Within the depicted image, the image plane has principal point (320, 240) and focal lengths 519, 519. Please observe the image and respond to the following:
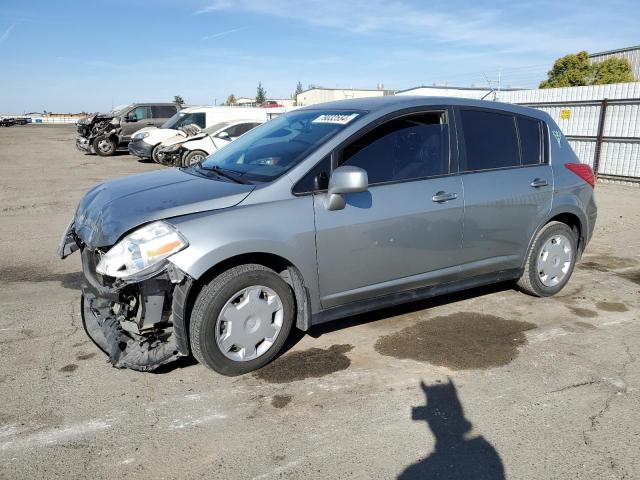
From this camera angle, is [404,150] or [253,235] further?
[404,150]

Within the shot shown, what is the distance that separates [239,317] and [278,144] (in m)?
1.45

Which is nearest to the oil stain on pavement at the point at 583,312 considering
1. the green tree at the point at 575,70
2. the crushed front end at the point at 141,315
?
the crushed front end at the point at 141,315

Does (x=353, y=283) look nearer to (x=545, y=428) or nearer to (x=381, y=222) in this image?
(x=381, y=222)

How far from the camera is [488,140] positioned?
4449 millimetres

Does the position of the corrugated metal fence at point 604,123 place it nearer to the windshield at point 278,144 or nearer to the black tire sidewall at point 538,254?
the black tire sidewall at point 538,254

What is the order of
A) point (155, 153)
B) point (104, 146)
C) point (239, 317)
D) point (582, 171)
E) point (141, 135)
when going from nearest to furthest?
point (239, 317) < point (582, 171) < point (155, 153) < point (141, 135) < point (104, 146)

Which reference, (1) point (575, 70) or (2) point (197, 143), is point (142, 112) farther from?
(1) point (575, 70)

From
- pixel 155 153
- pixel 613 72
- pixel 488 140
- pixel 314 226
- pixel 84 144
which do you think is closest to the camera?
pixel 314 226

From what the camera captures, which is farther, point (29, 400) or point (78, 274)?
point (78, 274)

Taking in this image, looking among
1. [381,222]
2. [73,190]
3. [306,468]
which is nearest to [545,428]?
[306,468]

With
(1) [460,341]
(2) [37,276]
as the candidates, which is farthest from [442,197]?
(2) [37,276]

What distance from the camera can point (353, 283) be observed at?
3.77 meters

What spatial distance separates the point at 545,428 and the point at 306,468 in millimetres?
1394

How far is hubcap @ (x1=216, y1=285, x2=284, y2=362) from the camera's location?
3.33 meters
